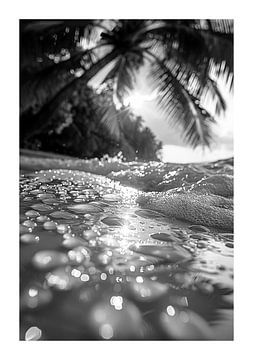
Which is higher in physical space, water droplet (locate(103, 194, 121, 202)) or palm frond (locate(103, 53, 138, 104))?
palm frond (locate(103, 53, 138, 104))

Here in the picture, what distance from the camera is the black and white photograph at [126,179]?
83 centimetres

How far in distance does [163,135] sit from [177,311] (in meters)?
0.55

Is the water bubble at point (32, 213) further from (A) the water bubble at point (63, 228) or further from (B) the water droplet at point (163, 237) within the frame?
(B) the water droplet at point (163, 237)

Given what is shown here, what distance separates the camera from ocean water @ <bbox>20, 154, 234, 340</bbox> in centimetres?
82

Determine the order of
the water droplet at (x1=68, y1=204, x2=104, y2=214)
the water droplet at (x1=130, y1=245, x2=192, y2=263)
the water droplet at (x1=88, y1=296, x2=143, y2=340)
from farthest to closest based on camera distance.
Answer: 1. the water droplet at (x1=68, y1=204, x2=104, y2=214)
2. the water droplet at (x1=130, y1=245, x2=192, y2=263)
3. the water droplet at (x1=88, y1=296, x2=143, y2=340)

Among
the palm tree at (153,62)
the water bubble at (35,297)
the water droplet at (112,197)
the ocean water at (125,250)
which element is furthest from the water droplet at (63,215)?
the palm tree at (153,62)

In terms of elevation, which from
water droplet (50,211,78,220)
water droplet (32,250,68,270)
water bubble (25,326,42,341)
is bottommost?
water bubble (25,326,42,341)

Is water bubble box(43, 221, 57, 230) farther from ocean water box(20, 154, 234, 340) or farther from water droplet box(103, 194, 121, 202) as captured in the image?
water droplet box(103, 194, 121, 202)

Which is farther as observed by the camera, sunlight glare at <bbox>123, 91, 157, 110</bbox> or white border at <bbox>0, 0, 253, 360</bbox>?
sunlight glare at <bbox>123, 91, 157, 110</bbox>

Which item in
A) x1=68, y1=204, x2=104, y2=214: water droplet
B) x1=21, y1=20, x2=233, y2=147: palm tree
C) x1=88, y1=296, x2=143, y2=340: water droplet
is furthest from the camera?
x1=21, y1=20, x2=233, y2=147: palm tree

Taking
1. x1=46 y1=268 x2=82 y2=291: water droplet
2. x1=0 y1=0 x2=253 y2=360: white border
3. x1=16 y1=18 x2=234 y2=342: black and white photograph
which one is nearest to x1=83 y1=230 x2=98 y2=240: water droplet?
x1=16 y1=18 x2=234 y2=342: black and white photograph

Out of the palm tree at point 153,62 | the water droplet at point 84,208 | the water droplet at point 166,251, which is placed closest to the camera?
the water droplet at point 166,251
